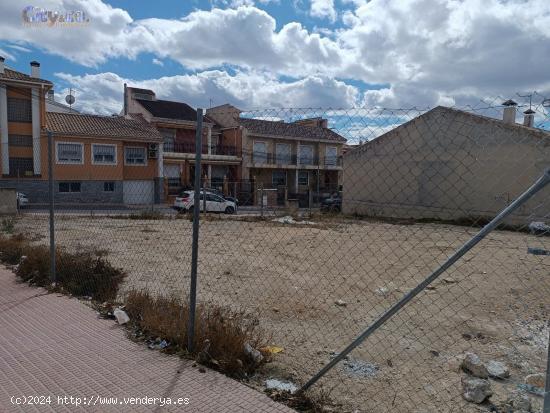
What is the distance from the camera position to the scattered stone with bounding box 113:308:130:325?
481 cm

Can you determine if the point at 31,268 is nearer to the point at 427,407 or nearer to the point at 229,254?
the point at 229,254

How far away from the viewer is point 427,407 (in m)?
3.36

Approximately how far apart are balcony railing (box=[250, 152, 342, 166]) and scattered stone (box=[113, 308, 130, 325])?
36.2m

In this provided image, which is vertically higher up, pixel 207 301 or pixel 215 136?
pixel 215 136

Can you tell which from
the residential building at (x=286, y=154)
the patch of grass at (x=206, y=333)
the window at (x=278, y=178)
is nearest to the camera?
the patch of grass at (x=206, y=333)

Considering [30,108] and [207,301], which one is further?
[30,108]

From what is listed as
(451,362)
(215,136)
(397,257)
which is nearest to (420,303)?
(451,362)

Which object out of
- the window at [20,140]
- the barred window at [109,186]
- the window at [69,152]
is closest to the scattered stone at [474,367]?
the window at [69,152]

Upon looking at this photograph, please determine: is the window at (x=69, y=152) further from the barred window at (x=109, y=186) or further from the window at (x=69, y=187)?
the barred window at (x=109, y=186)

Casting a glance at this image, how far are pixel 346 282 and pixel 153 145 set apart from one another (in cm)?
2867

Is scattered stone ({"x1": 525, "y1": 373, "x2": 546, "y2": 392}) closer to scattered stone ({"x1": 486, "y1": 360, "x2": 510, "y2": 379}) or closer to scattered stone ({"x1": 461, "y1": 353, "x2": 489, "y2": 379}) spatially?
scattered stone ({"x1": 486, "y1": 360, "x2": 510, "y2": 379})

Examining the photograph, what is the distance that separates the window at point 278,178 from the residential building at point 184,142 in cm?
458

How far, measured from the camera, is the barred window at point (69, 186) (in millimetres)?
29484

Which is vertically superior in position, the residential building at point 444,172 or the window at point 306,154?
the window at point 306,154
